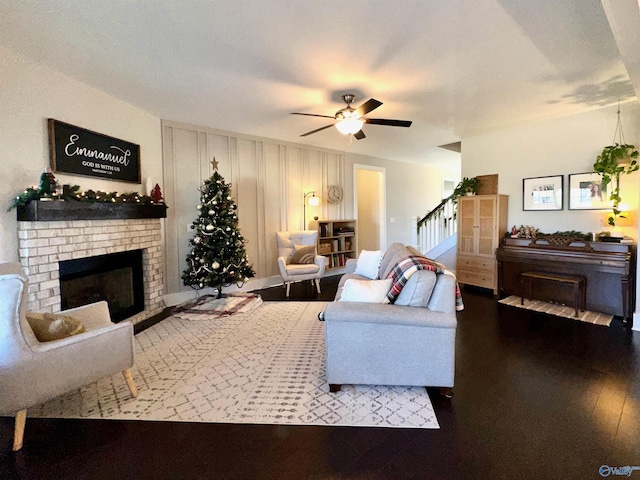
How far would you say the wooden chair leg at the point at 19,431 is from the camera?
1.80 metres

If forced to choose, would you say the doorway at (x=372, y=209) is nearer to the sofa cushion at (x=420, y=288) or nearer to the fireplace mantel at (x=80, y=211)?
the fireplace mantel at (x=80, y=211)

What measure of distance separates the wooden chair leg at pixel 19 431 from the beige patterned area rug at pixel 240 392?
281mm

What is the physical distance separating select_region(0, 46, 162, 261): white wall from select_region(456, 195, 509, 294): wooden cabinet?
531cm

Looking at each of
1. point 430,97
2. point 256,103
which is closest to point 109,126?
point 256,103

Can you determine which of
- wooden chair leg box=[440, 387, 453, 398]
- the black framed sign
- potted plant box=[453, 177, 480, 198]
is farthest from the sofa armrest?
potted plant box=[453, 177, 480, 198]

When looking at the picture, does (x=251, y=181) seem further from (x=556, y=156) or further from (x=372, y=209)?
(x=556, y=156)

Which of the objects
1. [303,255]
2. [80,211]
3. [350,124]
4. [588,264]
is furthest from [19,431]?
[588,264]

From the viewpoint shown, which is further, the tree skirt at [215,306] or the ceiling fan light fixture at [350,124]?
the tree skirt at [215,306]

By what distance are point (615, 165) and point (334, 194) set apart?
172 inches

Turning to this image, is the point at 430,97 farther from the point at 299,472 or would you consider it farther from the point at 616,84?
the point at 299,472

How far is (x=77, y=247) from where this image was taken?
3219mm

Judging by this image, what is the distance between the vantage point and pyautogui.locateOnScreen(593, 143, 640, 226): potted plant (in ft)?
12.8

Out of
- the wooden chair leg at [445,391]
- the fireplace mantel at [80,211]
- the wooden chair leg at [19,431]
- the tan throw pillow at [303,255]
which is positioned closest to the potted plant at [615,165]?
the wooden chair leg at [445,391]

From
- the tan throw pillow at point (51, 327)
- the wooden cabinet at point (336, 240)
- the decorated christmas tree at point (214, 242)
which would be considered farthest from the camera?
the wooden cabinet at point (336, 240)
